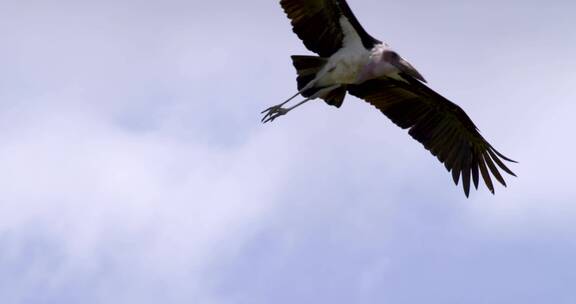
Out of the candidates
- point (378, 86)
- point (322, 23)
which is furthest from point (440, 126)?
point (322, 23)

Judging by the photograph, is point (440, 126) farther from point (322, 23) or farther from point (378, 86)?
point (322, 23)

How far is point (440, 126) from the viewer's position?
2684 centimetres

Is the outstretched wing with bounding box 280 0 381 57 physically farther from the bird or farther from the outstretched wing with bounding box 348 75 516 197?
the outstretched wing with bounding box 348 75 516 197

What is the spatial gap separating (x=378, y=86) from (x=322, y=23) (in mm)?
2445

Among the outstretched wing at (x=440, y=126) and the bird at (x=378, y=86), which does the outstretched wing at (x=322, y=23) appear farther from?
the outstretched wing at (x=440, y=126)

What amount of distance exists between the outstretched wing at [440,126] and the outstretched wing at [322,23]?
5.68 feet

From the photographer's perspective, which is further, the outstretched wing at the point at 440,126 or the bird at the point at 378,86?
the outstretched wing at the point at 440,126

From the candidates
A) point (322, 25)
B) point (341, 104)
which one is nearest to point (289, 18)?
point (322, 25)

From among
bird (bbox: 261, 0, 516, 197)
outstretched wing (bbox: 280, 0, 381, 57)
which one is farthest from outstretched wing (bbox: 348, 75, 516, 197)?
outstretched wing (bbox: 280, 0, 381, 57)

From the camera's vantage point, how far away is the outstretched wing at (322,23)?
78.9 feet

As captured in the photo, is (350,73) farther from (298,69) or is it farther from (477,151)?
(477,151)

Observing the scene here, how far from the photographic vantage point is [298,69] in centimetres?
2512

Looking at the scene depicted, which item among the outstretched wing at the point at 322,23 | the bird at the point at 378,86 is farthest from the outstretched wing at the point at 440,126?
the outstretched wing at the point at 322,23

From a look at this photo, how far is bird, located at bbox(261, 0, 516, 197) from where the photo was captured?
24.5m
